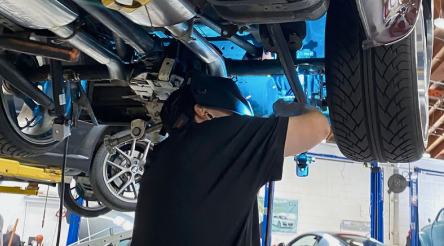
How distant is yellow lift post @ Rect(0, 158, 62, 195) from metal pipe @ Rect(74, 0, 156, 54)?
6.07ft

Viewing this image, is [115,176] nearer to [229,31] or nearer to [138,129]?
[138,129]

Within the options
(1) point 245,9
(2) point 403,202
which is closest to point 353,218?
(2) point 403,202

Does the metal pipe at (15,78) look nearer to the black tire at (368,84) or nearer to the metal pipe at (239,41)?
the metal pipe at (239,41)

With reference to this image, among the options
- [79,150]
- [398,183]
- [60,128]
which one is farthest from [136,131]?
[398,183]

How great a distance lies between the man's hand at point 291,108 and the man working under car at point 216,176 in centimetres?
10

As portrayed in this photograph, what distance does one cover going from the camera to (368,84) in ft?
5.39

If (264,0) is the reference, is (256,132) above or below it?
below

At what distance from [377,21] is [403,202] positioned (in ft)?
36.5

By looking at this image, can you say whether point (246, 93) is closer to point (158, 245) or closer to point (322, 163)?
point (158, 245)

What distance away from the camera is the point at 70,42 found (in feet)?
4.85

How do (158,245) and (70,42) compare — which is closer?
(158,245)

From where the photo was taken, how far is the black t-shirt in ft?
4.37

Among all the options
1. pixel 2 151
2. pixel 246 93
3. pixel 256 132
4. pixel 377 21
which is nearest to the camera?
pixel 377 21

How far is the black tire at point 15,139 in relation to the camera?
6.77 feet
